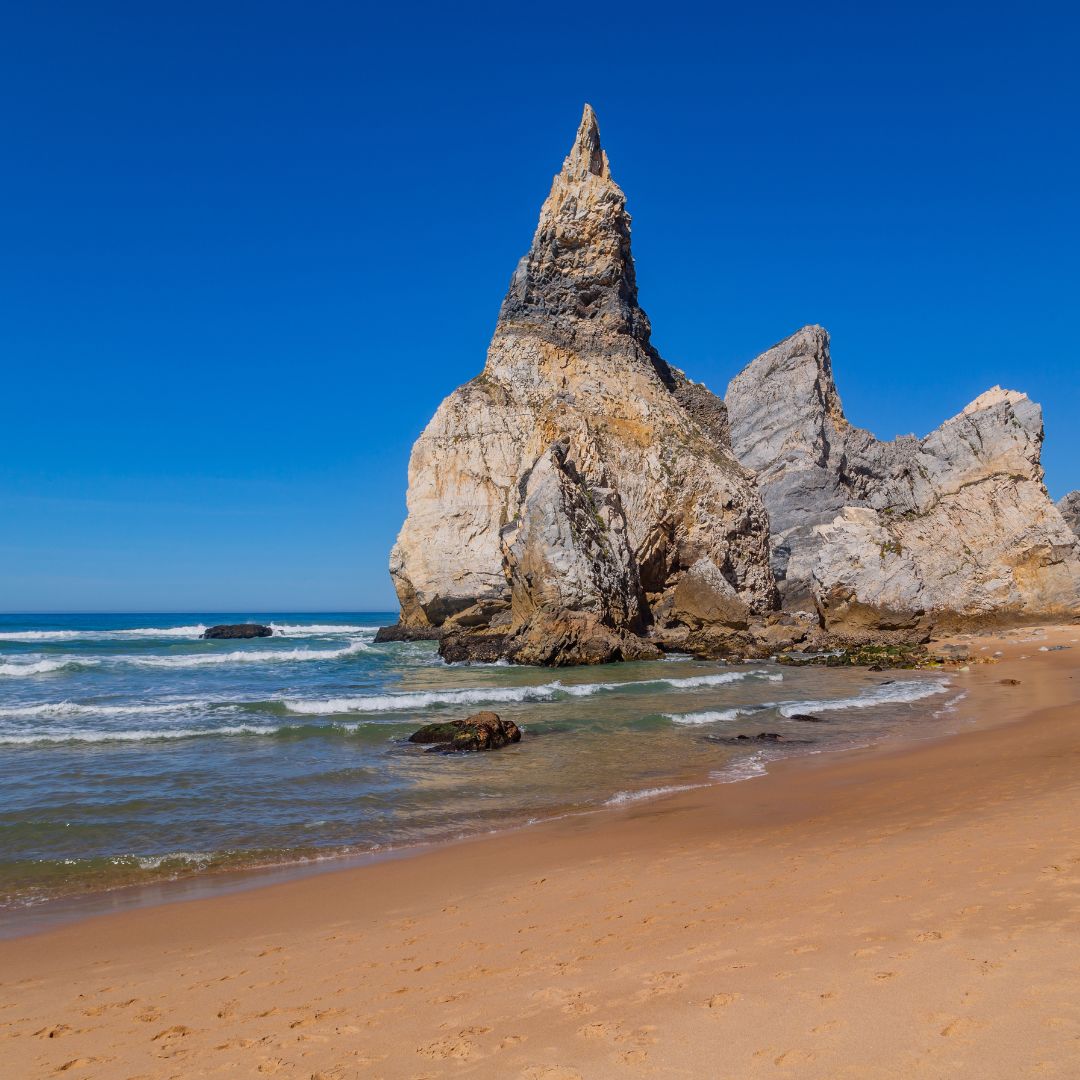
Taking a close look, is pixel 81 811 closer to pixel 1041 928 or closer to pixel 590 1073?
pixel 590 1073

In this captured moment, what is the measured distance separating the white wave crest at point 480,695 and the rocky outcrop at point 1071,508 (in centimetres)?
4759

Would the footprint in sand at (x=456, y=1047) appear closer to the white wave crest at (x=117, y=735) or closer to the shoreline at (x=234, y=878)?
the shoreline at (x=234, y=878)

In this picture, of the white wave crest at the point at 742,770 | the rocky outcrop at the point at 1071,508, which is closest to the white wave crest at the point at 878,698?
the white wave crest at the point at 742,770

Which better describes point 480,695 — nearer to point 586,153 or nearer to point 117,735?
point 117,735

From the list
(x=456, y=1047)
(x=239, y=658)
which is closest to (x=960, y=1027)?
(x=456, y=1047)

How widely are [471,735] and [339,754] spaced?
7.86ft

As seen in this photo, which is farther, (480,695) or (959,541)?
(959,541)

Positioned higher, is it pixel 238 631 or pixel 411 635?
pixel 238 631

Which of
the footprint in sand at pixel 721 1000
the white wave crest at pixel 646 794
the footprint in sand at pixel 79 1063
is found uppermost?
the footprint in sand at pixel 721 1000

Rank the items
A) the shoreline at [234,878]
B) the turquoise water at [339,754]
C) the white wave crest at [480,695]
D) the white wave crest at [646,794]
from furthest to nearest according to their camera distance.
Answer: the white wave crest at [480,695], the white wave crest at [646,794], the turquoise water at [339,754], the shoreline at [234,878]

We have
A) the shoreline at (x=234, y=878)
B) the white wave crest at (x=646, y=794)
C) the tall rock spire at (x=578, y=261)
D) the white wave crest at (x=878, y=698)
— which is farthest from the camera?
the tall rock spire at (x=578, y=261)

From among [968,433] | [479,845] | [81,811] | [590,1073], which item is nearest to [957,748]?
[479,845]

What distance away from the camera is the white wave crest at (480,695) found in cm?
2031

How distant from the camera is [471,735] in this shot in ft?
47.8
